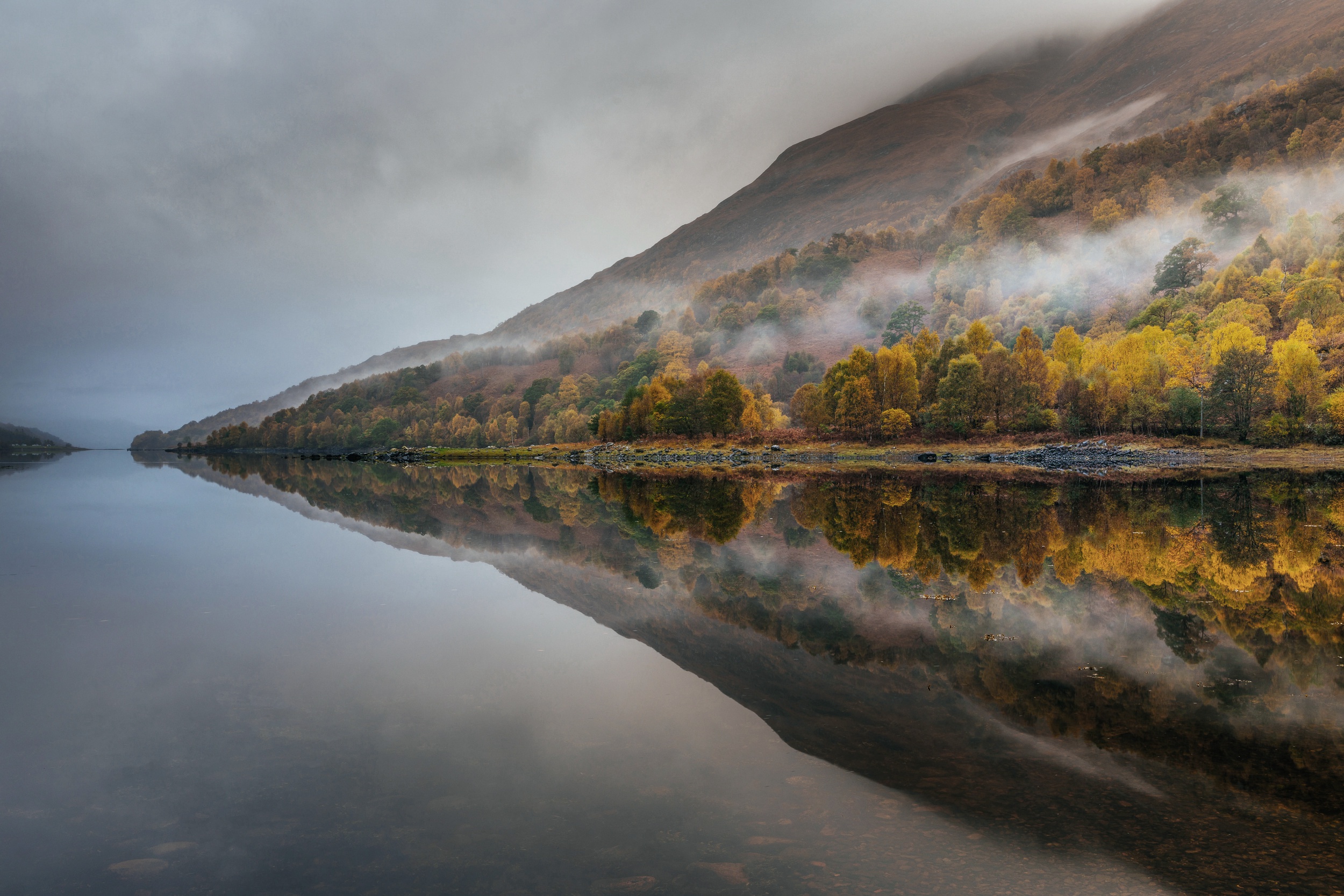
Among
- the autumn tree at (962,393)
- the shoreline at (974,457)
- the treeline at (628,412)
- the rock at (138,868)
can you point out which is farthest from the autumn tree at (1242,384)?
the rock at (138,868)

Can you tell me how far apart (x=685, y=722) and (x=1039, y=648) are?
18.9 feet

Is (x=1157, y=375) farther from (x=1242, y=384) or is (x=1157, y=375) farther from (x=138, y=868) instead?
(x=138, y=868)

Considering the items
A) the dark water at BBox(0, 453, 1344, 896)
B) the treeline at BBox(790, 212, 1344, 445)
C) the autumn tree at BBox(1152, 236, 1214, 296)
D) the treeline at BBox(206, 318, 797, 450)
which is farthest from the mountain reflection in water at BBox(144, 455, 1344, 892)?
the autumn tree at BBox(1152, 236, 1214, 296)

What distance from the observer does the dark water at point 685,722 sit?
4.69m

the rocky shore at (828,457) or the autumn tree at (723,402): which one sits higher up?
the autumn tree at (723,402)

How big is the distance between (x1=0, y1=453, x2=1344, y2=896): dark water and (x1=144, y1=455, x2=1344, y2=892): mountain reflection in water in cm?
5

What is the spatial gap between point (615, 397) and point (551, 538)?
539ft

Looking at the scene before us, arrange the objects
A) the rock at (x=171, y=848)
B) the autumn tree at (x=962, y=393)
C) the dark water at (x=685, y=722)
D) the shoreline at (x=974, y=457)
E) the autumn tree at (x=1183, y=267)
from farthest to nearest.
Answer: the autumn tree at (x=1183, y=267), the autumn tree at (x=962, y=393), the shoreline at (x=974, y=457), the rock at (x=171, y=848), the dark water at (x=685, y=722)

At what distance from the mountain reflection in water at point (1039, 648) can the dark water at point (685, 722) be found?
0.05m

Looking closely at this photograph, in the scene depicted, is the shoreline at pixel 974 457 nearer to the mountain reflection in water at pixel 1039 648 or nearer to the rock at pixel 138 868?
the mountain reflection in water at pixel 1039 648

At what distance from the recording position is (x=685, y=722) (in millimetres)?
7258

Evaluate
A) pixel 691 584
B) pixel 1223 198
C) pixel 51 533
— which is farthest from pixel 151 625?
pixel 1223 198

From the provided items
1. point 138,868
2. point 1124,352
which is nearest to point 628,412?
point 1124,352

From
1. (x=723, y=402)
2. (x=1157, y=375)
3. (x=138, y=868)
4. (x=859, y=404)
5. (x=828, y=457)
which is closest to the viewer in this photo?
(x=138, y=868)
